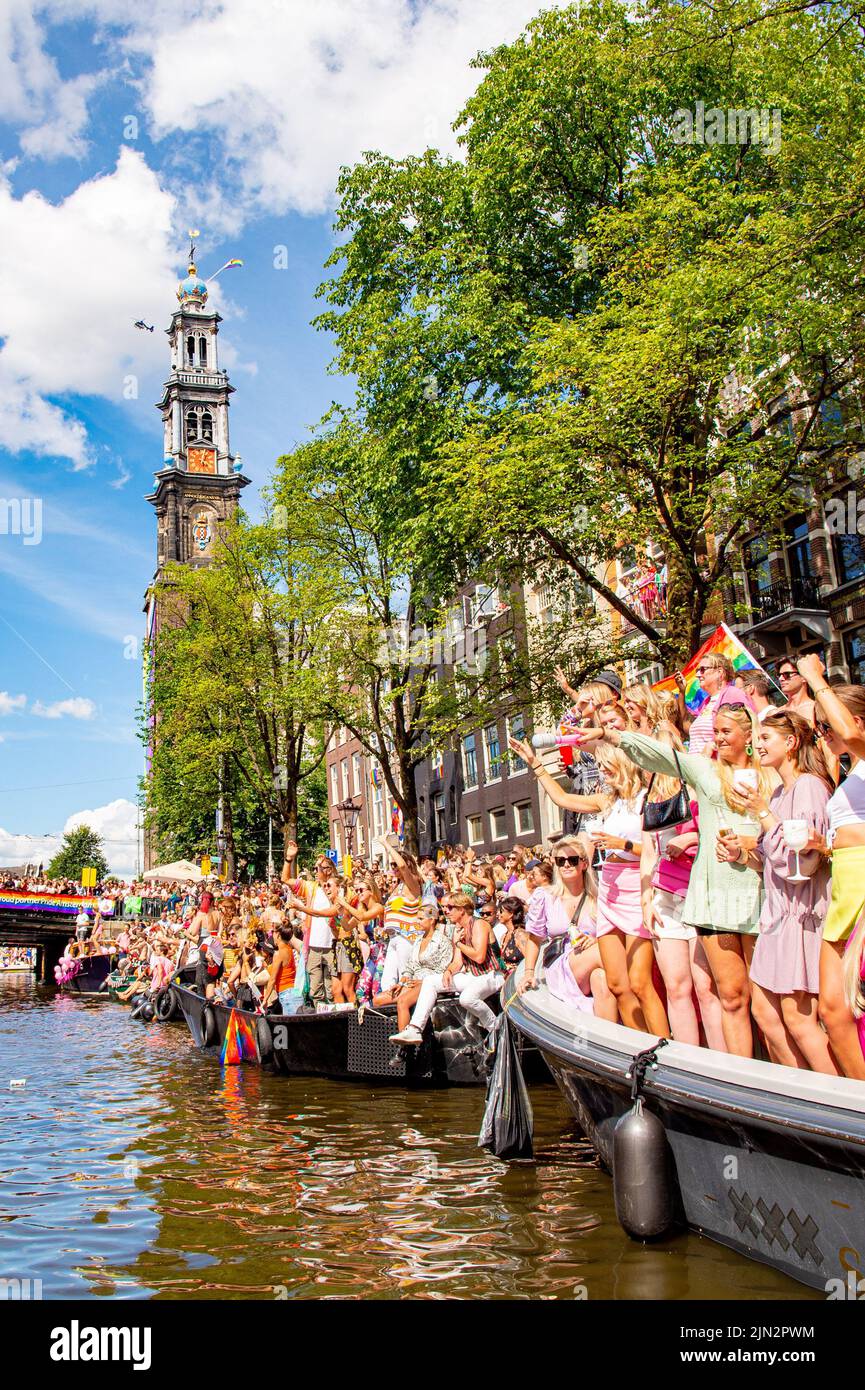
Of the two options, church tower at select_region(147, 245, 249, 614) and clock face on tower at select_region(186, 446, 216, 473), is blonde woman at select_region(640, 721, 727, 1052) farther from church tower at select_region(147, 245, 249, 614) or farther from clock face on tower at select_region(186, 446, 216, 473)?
clock face on tower at select_region(186, 446, 216, 473)

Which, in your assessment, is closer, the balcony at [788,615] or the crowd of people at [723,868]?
the crowd of people at [723,868]

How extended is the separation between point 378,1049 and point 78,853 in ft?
371

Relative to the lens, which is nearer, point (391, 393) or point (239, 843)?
point (391, 393)

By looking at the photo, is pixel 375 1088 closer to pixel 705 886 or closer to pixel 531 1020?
pixel 531 1020

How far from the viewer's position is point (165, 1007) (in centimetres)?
2145

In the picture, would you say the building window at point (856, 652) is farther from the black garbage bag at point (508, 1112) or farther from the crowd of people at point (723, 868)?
the black garbage bag at point (508, 1112)

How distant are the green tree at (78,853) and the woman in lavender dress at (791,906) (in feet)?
386

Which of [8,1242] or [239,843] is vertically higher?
[239,843]

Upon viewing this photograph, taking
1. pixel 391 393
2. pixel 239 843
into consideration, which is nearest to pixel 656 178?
pixel 391 393

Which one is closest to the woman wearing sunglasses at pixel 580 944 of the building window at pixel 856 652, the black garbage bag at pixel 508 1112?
the black garbage bag at pixel 508 1112

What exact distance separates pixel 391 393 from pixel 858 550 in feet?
31.8

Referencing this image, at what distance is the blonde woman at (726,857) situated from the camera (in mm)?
5180

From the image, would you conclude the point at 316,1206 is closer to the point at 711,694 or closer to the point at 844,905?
the point at 844,905
